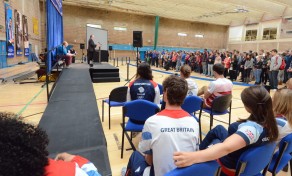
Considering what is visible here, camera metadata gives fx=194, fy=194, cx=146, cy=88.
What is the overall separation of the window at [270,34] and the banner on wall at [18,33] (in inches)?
811

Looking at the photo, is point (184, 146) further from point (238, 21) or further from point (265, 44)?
point (238, 21)

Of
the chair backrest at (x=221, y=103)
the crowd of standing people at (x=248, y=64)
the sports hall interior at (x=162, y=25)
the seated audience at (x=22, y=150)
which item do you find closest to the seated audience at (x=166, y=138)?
the seated audience at (x=22, y=150)

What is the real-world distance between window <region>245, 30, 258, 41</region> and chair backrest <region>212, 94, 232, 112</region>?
68.4ft

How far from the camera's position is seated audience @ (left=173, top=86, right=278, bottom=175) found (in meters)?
1.09

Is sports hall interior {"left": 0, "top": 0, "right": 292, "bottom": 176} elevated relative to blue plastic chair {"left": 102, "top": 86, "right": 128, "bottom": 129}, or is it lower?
elevated

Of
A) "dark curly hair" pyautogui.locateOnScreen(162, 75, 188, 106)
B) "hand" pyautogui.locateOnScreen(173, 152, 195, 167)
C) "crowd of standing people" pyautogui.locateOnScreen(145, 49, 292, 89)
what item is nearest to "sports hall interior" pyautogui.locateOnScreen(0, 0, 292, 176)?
"crowd of standing people" pyautogui.locateOnScreen(145, 49, 292, 89)

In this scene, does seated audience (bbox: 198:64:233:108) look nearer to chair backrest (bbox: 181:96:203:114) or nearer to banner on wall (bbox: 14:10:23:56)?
chair backrest (bbox: 181:96:203:114)

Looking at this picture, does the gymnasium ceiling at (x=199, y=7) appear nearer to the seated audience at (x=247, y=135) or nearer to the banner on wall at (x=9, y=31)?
the banner on wall at (x=9, y=31)

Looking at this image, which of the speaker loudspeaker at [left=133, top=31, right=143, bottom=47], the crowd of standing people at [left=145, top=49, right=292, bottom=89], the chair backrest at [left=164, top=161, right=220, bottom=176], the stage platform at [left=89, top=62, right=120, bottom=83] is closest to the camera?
the chair backrest at [left=164, top=161, right=220, bottom=176]

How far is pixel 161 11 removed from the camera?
18547mm

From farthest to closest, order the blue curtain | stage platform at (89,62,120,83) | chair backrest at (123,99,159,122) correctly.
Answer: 1. stage platform at (89,62,120,83)
2. the blue curtain
3. chair backrest at (123,99,159,122)

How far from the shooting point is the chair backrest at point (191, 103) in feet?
8.59

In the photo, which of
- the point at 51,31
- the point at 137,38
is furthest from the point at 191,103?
the point at 137,38

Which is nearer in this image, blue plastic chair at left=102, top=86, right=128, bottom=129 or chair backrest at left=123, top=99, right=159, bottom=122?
chair backrest at left=123, top=99, right=159, bottom=122
